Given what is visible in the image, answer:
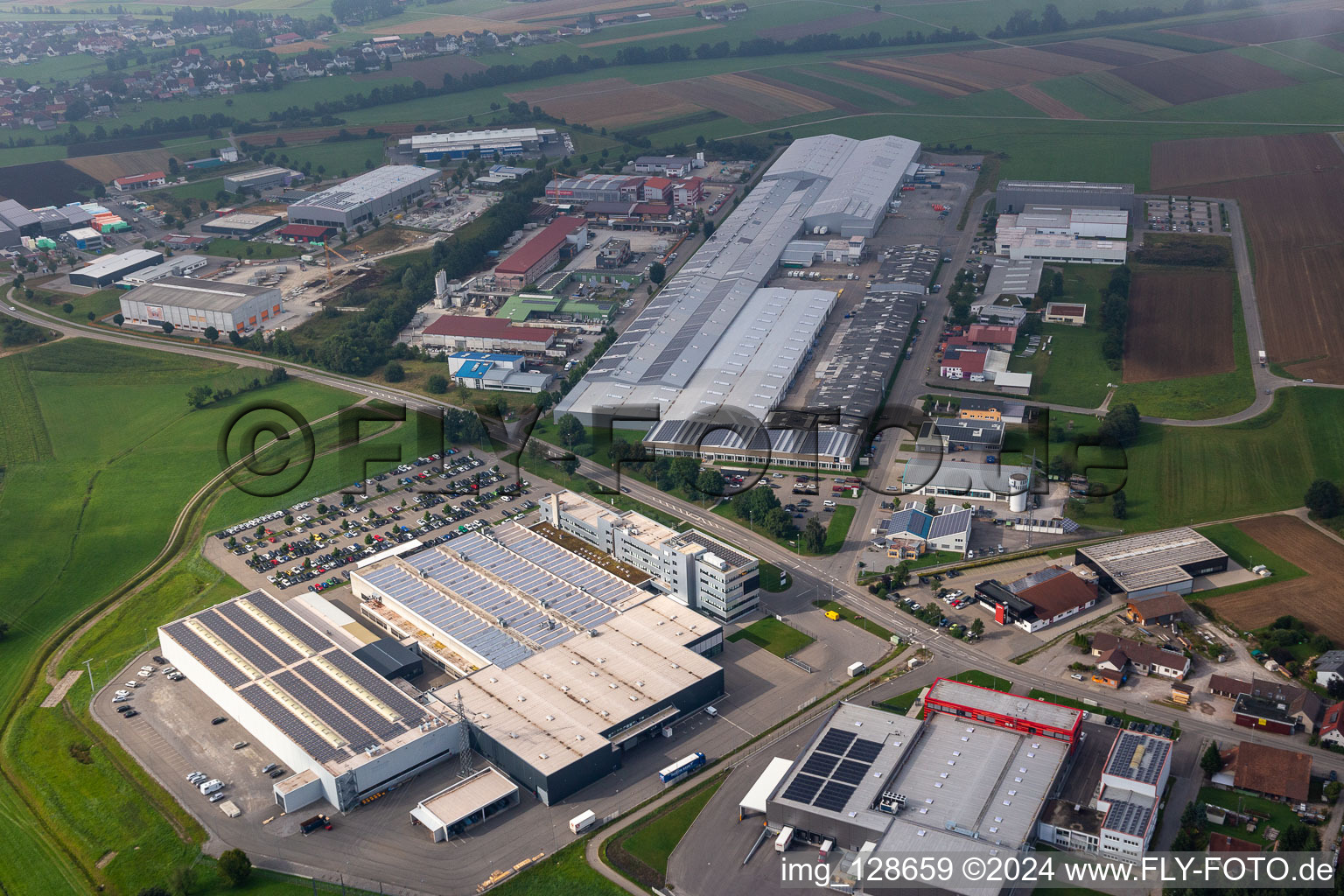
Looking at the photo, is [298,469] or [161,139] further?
[161,139]

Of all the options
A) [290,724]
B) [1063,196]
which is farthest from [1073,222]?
[290,724]

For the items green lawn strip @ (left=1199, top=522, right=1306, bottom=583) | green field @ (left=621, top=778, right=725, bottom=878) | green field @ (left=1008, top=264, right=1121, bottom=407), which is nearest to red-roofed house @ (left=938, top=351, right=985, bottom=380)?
green field @ (left=1008, top=264, right=1121, bottom=407)

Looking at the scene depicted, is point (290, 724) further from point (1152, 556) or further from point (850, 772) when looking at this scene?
point (1152, 556)

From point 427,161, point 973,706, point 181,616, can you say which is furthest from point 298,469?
point 427,161

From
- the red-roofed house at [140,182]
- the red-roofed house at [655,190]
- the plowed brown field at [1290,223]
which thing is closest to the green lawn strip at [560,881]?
the plowed brown field at [1290,223]

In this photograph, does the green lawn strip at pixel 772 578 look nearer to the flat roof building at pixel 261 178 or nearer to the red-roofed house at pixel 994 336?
the red-roofed house at pixel 994 336

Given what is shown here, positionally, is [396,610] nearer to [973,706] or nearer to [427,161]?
[973,706]
